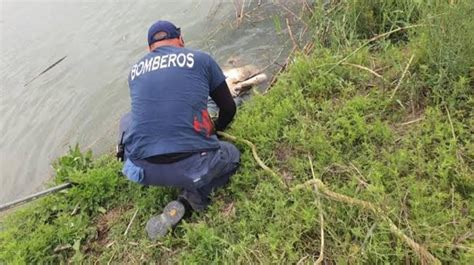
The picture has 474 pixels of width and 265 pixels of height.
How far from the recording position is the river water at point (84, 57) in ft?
17.8

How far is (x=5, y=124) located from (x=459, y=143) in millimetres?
5568

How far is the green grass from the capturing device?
2.66 m

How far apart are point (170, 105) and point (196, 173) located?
54 centimetres

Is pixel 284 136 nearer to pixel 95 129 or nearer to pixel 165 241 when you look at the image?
pixel 165 241

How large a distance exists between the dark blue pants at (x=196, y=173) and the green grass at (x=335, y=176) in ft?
0.32

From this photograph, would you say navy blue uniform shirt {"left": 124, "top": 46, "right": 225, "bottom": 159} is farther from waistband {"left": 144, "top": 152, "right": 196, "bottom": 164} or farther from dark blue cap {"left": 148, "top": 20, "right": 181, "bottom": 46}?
dark blue cap {"left": 148, "top": 20, "right": 181, "bottom": 46}

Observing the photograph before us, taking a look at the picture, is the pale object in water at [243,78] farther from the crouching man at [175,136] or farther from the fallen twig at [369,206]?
the fallen twig at [369,206]

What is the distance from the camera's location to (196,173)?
3291 mm

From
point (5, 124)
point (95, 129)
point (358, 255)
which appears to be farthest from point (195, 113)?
point (5, 124)

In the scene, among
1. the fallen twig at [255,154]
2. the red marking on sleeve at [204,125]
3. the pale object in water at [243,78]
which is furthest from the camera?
the pale object in water at [243,78]

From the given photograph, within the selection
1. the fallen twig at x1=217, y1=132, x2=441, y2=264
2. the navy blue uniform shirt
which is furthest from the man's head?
the fallen twig at x1=217, y1=132, x2=441, y2=264

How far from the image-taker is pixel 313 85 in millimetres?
3902

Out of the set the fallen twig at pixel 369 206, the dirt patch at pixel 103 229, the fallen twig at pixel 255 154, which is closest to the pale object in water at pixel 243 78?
the fallen twig at pixel 255 154

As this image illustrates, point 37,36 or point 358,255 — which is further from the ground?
point 37,36
